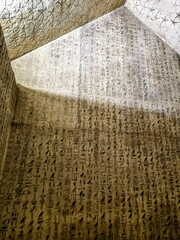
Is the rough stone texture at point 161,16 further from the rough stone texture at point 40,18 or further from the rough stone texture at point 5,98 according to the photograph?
the rough stone texture at point 5,98

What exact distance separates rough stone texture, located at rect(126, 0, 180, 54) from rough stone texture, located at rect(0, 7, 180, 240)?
19 cm

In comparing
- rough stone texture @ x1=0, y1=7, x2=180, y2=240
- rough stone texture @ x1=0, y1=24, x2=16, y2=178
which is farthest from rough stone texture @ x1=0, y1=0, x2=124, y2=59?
rough stone texture @ x1=0, y1=24, x2=16, y2=178

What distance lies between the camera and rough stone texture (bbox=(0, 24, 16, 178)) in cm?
171

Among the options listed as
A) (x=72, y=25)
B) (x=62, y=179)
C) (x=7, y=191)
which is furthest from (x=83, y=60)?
(x=7, y=191)

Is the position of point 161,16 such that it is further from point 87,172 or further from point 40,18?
point 87,172

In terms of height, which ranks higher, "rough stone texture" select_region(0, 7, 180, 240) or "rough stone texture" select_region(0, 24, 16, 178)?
"rough stone texture" select_region(0, 24, 16, 178)

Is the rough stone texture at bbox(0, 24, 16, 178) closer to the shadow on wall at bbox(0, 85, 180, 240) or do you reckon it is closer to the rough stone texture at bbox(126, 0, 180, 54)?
the shadow on wall at bbox(0, 85, 180, 240)

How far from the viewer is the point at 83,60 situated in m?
2.36

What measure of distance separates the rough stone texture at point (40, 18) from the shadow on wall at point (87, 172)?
36cm

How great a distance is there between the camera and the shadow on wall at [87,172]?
5.70ft

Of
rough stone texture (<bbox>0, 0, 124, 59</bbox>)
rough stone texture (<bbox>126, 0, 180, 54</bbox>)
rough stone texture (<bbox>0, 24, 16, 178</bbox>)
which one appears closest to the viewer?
rough stone texture (<bbox>0, 24, 16, 178</bbox>)

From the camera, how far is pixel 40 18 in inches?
81.7

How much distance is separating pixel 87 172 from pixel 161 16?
155 centimetres

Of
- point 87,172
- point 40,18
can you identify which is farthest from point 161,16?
point 87,172
